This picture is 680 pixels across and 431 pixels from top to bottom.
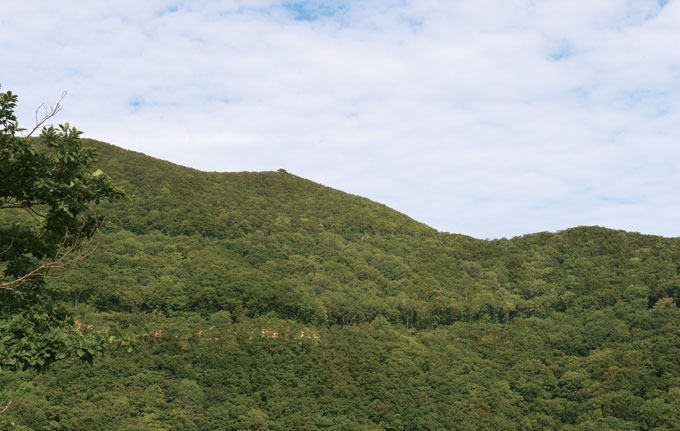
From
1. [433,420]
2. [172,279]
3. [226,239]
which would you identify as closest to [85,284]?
[172,279]

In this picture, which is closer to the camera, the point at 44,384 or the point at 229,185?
the point at 44,384

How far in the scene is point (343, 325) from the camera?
53.8 meters

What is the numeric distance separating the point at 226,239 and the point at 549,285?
3842 centimetres

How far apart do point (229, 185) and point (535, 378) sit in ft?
163

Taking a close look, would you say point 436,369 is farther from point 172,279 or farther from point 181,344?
point 172,279

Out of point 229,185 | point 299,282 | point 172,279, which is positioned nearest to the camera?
point 172,279

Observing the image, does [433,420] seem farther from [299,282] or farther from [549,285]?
[549,285]

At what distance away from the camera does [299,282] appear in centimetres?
5712

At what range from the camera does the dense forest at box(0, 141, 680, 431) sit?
40719 millimetres

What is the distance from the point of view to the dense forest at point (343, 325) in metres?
40.7

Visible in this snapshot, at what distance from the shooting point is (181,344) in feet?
147

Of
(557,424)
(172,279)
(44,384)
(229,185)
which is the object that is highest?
(229,185)

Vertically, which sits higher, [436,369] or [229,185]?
[229,185]

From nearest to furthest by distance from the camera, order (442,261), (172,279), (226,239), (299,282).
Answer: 1. (172,279)
2. (299,282)
3. (226,239)
4. (442,261)
